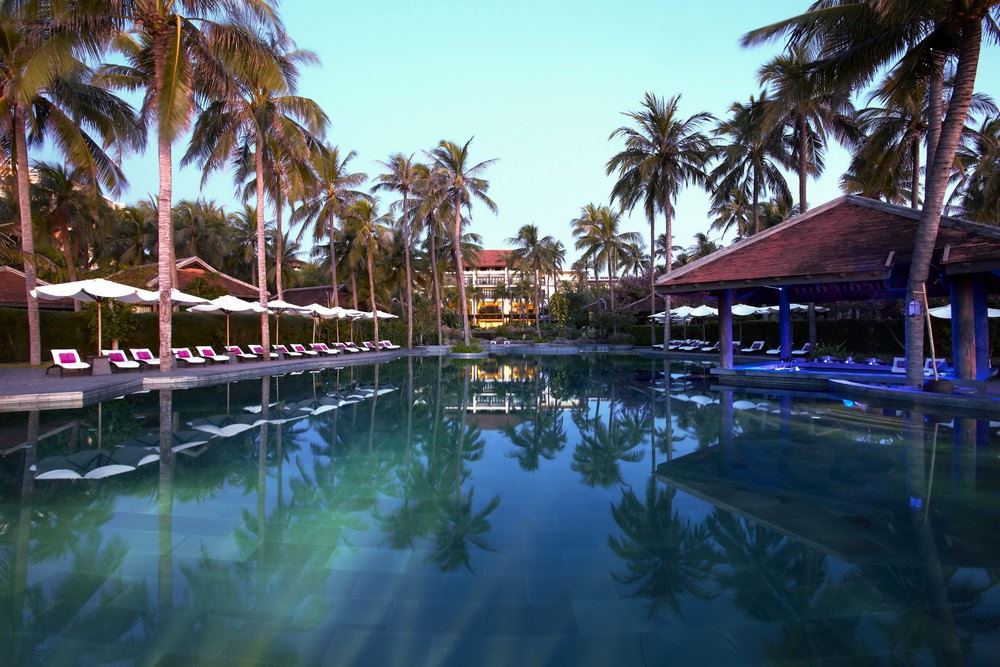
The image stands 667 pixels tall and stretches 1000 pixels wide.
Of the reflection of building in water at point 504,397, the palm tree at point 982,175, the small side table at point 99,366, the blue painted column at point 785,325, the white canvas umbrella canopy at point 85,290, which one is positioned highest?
the palm tree at point 982,175

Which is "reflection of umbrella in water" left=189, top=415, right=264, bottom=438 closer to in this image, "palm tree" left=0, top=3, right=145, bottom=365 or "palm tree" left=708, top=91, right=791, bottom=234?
"palm tree" left=0, top=3, right=145, bottom=365

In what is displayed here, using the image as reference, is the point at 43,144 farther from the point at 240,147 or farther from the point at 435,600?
the point at 435,600

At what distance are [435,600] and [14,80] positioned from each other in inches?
777

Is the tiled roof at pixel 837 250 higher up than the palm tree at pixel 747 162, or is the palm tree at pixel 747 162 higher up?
the palm tree at pixel 747 162

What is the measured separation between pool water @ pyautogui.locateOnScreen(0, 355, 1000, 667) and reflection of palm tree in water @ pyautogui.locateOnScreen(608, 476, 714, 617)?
2 cm

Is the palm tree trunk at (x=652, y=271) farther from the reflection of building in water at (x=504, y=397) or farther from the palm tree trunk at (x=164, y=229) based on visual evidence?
the palm tree trunk at (x=164, y=229)

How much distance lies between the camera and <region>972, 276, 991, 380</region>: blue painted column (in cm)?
1320

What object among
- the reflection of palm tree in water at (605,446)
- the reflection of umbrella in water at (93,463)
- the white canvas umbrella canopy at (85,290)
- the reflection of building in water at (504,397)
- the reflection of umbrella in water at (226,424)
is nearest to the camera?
the reflection of umbrella in water at (93,463)

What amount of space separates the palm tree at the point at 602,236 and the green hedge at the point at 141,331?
2097 cm

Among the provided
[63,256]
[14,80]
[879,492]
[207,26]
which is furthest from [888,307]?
[63,256]

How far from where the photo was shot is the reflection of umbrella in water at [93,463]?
235 inches

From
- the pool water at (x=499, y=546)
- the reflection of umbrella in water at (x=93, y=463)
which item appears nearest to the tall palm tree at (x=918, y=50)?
the pool water at (x=499, y=546)

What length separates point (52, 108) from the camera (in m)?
16.9

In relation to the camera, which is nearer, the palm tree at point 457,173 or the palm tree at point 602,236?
the palm tree at point 457,173
